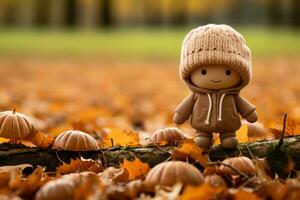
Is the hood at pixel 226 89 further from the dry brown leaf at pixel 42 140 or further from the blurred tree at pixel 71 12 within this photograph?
the blurred tree at pixel 71 12

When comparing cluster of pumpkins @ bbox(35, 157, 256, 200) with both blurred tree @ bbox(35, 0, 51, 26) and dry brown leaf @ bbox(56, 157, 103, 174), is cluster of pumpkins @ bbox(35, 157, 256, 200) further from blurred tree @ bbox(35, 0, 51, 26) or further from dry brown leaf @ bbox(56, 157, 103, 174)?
blurred tree @ bbox(35, 0, 51, 26)

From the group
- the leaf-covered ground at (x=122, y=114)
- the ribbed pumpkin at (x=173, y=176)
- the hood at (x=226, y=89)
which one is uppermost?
the hood at (x=226, y=89)

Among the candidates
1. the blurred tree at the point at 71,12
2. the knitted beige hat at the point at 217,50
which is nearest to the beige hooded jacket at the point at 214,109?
the knitted beige hat at the point at 217,50

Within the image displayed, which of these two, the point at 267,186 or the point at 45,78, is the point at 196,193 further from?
the point at 45,78

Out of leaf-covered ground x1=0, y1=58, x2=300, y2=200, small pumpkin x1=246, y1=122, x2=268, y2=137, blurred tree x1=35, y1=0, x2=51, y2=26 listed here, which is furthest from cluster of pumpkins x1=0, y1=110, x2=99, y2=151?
blurred tree x1=35, y1=0, x2=51, y2=26

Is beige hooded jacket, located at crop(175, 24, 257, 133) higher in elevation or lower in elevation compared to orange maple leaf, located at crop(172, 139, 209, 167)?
higher

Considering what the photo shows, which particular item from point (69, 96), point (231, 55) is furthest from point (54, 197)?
point (69, 96)
